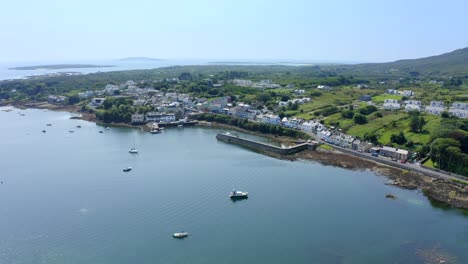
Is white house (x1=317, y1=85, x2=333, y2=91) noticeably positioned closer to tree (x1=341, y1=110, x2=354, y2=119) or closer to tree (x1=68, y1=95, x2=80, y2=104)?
tree (x1=341, y1=110, x2=354, y2=119)

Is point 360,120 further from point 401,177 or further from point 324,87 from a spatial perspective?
point 324,87

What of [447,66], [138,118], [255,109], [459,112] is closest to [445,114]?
[459,112]

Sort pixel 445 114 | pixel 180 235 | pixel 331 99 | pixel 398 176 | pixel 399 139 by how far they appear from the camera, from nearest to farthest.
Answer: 1. pixel 180 235
2. pixel 398 176
3. pixel 399 139
4. pixel 445 114
5. pixel 331 99

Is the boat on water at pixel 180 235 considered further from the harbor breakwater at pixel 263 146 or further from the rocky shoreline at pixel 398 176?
the harbor breakwater at pixel 263 146

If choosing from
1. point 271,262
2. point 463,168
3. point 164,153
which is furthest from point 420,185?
point 164,153

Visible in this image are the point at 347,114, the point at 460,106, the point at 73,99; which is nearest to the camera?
the point at 347,114

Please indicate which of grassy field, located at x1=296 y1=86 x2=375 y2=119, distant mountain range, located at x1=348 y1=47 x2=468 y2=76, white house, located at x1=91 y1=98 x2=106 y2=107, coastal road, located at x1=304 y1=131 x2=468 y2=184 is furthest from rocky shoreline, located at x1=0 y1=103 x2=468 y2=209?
distant mountain range, located at x1=348 y1=47 x2=468 y2=76

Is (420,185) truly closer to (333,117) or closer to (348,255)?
(348,255)

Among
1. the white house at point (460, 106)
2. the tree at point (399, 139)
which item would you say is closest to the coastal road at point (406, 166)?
the tree at point (399, 139)
